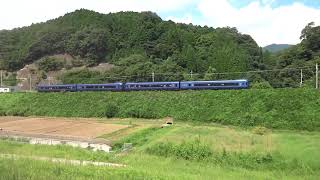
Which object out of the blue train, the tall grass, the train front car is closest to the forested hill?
the blue train

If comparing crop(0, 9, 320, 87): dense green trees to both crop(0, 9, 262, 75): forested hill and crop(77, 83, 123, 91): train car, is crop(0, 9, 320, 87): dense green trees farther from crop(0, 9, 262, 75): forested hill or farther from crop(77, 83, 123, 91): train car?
crop(77, 83, 123, 91): train car

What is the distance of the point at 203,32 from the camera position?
10100cm

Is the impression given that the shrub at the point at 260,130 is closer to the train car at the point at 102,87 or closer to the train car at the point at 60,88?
the train car at the point at 102,87

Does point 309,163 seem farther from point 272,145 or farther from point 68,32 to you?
point 68,32

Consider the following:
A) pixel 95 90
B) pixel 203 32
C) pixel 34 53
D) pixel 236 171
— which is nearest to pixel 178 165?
pixel 236 171

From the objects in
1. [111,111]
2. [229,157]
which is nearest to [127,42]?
[111,111]

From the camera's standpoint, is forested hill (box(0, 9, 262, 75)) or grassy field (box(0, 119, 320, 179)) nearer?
grassy field (box(0, 119, 320, 179))

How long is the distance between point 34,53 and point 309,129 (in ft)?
297

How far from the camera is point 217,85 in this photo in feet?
149

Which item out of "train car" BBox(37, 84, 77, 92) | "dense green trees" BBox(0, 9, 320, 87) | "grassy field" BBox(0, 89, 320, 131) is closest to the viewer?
"grassy field" BBox(0, 89, 320, 131)

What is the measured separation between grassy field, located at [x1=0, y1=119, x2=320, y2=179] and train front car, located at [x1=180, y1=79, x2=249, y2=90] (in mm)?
11050

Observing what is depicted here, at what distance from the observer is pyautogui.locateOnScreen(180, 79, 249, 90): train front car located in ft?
145

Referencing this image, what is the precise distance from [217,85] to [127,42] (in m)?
64.3

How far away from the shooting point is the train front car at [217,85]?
145ft
